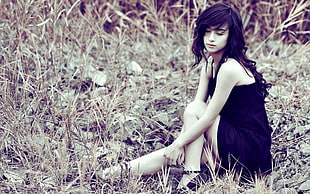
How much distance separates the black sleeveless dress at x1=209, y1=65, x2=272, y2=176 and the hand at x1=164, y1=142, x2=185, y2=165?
0.16m

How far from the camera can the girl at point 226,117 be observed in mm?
2465

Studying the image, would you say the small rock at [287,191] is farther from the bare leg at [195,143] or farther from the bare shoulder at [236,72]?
the bare shoulder at [236,72]

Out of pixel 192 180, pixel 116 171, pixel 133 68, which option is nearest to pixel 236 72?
pixel 192 180

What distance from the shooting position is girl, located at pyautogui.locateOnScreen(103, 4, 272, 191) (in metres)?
2.46

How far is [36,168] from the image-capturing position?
253 cm

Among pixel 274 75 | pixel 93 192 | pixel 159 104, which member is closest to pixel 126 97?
pixel 159 104

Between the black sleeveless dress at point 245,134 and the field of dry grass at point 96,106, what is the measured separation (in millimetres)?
85

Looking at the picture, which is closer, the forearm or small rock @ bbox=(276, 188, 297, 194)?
small rock @ bbox=(276, 188, 297, 194)

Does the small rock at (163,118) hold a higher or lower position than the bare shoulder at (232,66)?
lower

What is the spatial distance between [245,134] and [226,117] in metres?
0.12

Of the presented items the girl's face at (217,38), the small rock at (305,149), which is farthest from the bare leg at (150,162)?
the small rock at (305,149)

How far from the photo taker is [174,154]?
8.27 ft

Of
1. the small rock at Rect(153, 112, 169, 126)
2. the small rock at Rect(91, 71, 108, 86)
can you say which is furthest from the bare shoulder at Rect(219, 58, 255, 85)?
the small rock at Rect(91, 71, 108, 86)

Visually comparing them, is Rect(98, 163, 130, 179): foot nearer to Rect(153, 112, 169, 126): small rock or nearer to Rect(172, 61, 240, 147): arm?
Rect(172, 61, 240, 147): arm
